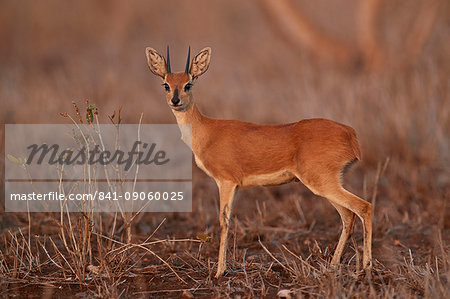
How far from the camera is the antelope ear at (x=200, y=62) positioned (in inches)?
163

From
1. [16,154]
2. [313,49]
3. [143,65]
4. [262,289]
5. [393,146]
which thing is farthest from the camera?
[143,65]

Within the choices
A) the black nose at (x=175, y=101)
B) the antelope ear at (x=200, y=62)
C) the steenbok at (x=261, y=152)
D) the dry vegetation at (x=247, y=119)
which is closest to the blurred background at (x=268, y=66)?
the dry vegetation at (x=247, y=119)

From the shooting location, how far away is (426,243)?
5605 mm

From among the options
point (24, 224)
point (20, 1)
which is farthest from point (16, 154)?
point (20, 1)

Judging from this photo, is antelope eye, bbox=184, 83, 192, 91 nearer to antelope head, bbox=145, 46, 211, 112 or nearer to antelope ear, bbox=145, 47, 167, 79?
antelope head, bbox=145, 46, 211, 112

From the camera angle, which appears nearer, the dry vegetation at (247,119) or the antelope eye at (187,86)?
the antelope eye at (187,86)

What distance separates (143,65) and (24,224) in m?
9.24

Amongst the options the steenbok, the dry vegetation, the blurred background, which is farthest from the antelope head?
the blurred background

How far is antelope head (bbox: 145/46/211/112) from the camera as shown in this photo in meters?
4.08

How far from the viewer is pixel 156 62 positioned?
4195 mm

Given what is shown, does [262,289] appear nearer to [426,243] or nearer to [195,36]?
[426,243]

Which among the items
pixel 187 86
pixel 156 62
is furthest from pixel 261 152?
pixel 156 62

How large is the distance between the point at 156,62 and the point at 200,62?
0.32 m

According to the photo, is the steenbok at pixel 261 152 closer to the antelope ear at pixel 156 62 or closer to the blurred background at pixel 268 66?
the antelope ear at pixel 156 62
